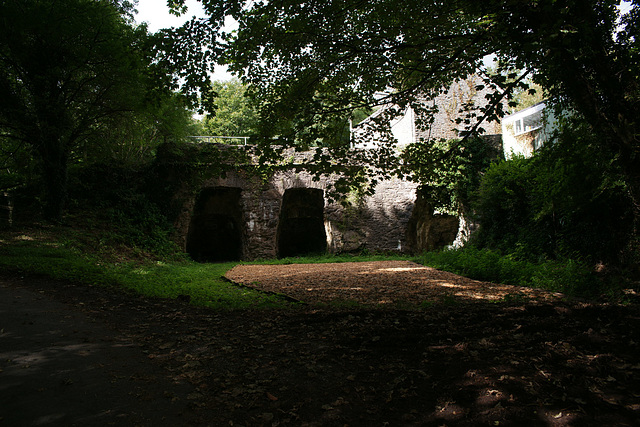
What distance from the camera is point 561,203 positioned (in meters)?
9.58

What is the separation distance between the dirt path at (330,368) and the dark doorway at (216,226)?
42.8 ft

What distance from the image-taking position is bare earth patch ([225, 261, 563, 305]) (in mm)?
7242

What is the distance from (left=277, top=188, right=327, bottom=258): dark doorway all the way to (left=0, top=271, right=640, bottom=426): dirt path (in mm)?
13818

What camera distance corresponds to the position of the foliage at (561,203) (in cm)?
758

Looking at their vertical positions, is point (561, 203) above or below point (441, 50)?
below

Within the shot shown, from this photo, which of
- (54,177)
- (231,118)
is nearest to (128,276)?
(54,177)

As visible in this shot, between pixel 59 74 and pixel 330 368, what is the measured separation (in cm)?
1309

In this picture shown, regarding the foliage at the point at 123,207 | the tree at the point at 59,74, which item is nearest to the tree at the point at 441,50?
the tree at the point at 59,74

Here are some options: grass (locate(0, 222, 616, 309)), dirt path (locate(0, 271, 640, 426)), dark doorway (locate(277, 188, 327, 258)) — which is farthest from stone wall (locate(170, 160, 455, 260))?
dirt path (locate(0, 271, 640, 426))

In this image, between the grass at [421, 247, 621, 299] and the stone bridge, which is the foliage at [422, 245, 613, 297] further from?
the stone bridge

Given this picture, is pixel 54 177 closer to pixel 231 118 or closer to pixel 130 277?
pixel 130 277

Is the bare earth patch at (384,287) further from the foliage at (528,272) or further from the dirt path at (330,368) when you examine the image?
the dirt path at (330,368)

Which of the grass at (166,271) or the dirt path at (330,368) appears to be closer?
the dirt path at (330,368)

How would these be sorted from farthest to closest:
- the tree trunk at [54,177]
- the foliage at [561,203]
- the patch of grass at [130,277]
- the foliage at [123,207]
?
the foliage at [123,207]
the tree trunk at [54,177]
the foliage at [561,203]
the patch of grass at [130,277]
